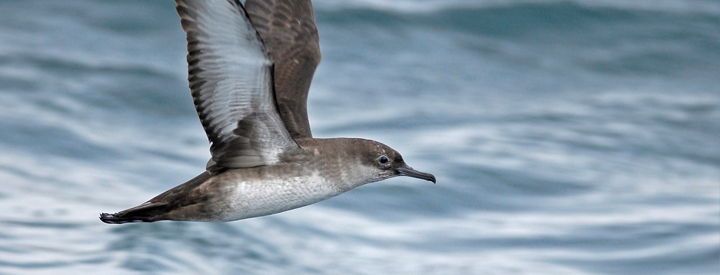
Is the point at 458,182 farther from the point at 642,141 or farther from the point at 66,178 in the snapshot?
the point at 66,178

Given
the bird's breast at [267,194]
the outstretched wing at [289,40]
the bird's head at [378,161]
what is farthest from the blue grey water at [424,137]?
the bird's head at [378,161]

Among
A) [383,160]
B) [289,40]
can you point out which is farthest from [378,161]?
[289,40]

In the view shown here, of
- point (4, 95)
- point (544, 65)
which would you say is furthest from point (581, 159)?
point (4, 95)

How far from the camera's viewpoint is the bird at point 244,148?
7098 millimetres

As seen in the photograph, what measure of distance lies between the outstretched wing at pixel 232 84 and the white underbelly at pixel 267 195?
18cm

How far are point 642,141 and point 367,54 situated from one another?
309 centimetres

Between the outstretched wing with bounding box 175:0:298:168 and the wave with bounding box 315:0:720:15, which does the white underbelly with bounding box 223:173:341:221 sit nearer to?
the outstretched wing with bounding box 175:0:298:168

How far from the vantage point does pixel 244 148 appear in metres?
7.81

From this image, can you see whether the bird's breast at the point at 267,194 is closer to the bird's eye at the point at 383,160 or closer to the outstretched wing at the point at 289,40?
the bird's eye at the point at 383,160

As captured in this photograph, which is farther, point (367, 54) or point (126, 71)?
point (367, 54)

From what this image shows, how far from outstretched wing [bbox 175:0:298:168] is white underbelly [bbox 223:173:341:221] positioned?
0.18 meters

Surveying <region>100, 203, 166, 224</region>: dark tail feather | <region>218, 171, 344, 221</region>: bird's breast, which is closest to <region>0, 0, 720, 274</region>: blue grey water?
<region>100, 203, 166, 224</region>: dark tail feather

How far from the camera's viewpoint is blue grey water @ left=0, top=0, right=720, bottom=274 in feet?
37.2

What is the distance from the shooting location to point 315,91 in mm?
13898
